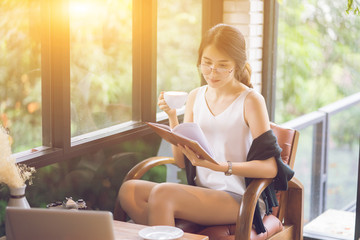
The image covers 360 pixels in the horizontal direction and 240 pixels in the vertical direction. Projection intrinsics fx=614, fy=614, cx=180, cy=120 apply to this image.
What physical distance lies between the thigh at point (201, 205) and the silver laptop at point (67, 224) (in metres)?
0.84

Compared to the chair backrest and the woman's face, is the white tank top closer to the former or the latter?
the woman's face

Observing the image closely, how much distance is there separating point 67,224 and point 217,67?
48.1 inches

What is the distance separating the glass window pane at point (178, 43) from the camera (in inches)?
149

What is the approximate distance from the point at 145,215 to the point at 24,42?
1005mm

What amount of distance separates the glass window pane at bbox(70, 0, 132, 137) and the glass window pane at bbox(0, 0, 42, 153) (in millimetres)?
220

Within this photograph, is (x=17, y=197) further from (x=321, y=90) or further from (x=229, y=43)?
(x=321, y=90)

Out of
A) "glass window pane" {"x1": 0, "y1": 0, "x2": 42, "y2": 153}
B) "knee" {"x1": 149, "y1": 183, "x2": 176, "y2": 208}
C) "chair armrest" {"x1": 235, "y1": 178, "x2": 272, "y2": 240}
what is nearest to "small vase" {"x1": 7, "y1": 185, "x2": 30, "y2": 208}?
"glass window pane" {"x1": 0, "y1": 0, "x2": 42, "y2": 153}

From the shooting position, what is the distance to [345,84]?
400cm

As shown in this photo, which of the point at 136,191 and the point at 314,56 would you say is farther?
the point at 314,56

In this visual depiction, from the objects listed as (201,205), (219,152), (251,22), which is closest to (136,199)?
(201,205)

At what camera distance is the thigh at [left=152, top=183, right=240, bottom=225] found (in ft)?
9.29

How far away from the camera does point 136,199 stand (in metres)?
3.02

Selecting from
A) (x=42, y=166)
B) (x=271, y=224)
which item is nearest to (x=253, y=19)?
(x=271, y=224)

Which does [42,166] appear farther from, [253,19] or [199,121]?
[253,19]
